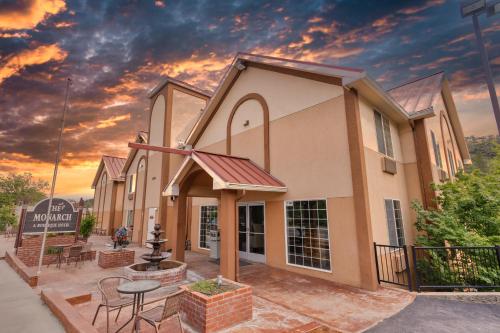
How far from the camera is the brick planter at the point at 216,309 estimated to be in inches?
167

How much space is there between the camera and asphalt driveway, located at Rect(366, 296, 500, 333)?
4.34m

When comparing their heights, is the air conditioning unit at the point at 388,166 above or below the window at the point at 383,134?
below

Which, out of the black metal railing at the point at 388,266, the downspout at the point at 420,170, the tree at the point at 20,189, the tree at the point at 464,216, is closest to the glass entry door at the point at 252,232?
the black metal railing at the point at 388,266

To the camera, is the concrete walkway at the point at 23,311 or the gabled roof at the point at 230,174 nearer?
the concrete walkway at the point at 23,311

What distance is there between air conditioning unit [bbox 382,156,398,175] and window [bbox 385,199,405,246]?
1.13 meters

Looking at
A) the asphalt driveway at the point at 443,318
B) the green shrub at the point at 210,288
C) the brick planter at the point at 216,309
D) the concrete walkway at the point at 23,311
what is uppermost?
the green shrub at the point at 210,288

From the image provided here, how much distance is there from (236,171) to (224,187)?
4.95 ft

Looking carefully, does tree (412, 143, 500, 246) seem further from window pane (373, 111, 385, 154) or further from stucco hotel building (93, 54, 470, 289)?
window pane (373, 111, 385, 154)

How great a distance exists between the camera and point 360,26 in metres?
11.5

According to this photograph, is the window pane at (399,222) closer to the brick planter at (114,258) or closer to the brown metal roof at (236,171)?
the brown metal roof at (236,171)

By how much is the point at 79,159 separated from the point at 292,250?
1987 cm

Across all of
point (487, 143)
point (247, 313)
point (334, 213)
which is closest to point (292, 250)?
point (334, 213)

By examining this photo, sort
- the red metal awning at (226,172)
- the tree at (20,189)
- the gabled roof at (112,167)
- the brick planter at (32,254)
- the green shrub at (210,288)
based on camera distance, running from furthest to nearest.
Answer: the tree at (20,189)
the gabled roof at (112,167)
the brick planter at (32,254)
the red metal awning at (226,172)
the green shrub at (210,288)

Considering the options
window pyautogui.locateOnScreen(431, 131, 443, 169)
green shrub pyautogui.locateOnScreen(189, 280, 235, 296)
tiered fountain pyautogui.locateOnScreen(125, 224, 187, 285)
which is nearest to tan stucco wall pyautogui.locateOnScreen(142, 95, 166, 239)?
tiered fountain pyautogui.locateOnScreen(125, 224, 187, 285)
